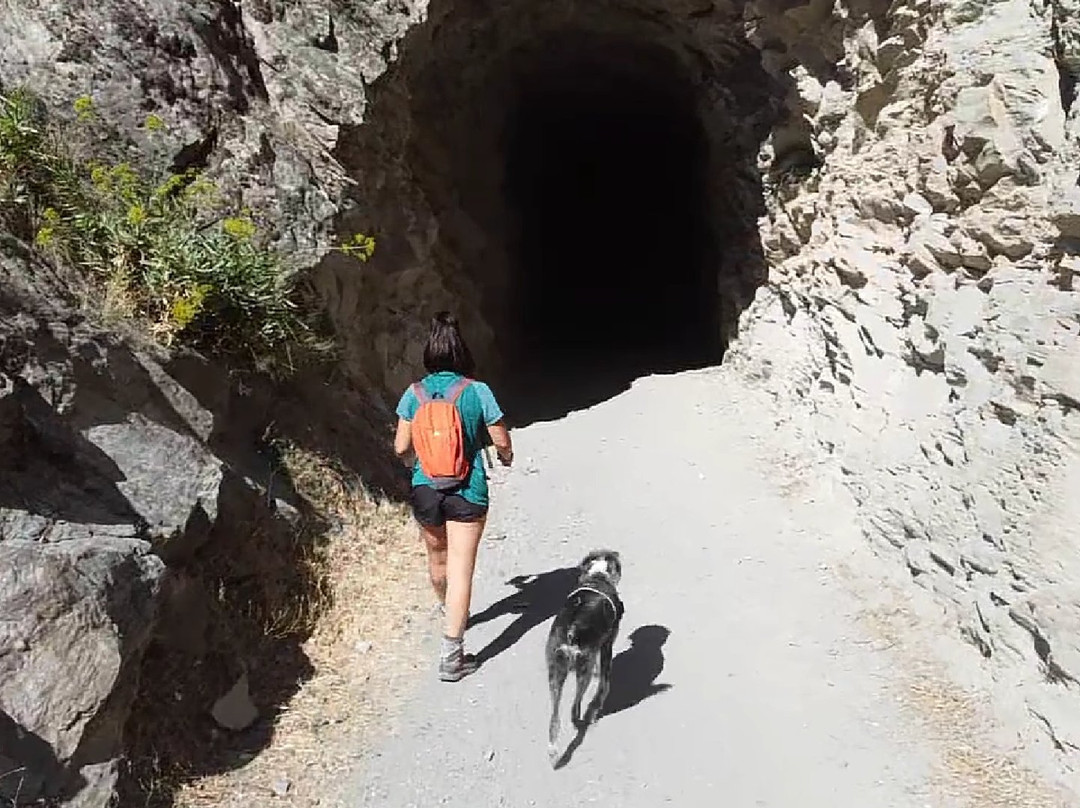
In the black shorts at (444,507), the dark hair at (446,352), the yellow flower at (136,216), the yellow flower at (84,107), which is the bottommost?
the black shorts at (444,507)

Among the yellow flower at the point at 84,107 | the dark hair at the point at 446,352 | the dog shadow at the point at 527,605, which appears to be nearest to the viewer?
the dark hair at the point at 446,352

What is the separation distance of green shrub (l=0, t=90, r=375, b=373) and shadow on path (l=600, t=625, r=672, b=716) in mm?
2895

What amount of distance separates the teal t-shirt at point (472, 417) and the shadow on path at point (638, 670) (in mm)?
1141

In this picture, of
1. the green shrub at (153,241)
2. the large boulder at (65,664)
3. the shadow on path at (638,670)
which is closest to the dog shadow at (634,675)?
the shadow on path at (638,670)

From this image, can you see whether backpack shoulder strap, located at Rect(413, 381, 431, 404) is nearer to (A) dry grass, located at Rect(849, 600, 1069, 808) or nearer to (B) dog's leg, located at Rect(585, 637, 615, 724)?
(B) dog's leg, located at Rect(585, 637, 615, 724)

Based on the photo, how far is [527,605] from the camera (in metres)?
5.47

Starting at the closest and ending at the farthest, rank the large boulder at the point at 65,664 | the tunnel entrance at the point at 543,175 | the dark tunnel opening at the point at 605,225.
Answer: the large boulder at the point at 65,664, the tunnel entrance at the point at 543,175, the dark tunnel opening at the point at 605,225

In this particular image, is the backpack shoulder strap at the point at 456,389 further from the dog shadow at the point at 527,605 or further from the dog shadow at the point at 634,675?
the dog shadow at the point at 634,675

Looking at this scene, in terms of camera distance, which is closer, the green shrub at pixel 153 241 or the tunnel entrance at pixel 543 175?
the green shrub at pixel 153 241

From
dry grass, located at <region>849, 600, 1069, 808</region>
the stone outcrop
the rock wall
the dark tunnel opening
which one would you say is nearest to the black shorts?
the stone outcrop

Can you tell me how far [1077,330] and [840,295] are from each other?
2715 millimetres

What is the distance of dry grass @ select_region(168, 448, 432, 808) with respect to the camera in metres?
4.00

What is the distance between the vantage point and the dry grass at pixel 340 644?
400cm

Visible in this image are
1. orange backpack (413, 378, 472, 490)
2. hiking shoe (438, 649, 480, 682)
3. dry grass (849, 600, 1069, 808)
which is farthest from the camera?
hiking shoe (438, 649, 480, 682)
